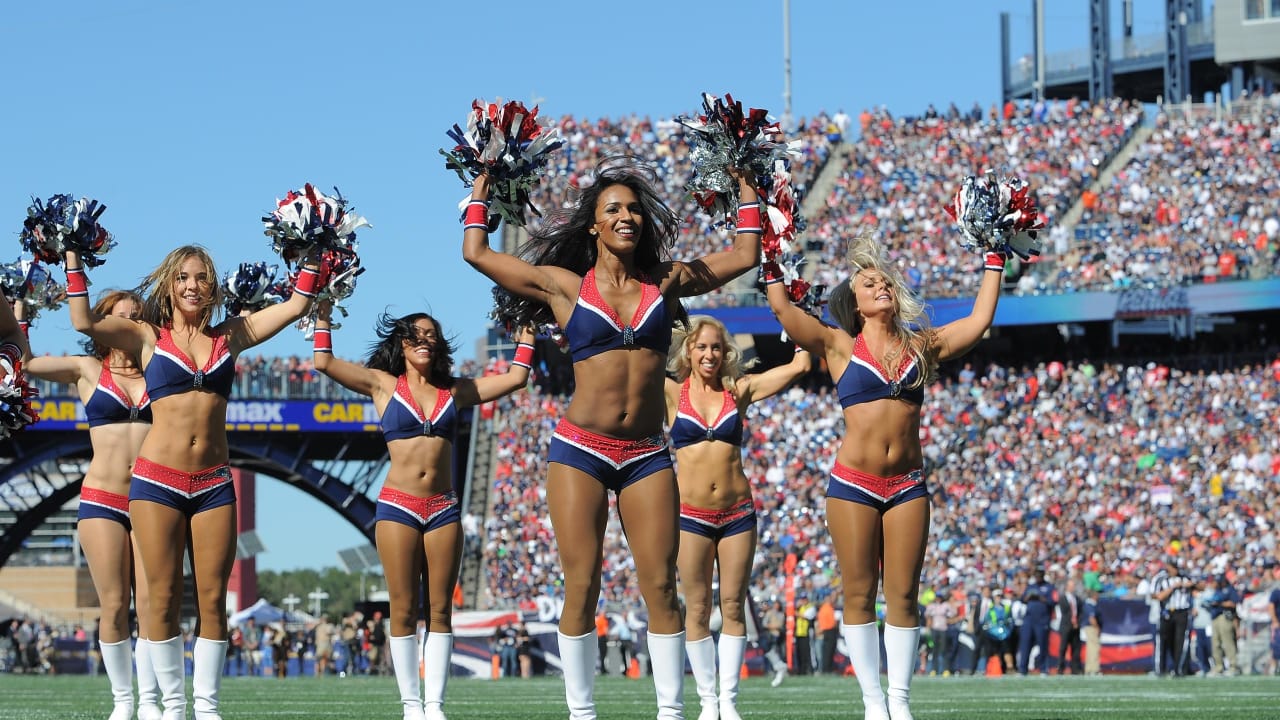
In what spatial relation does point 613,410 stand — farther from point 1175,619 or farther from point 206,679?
point 1175,619

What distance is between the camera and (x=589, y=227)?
741cm

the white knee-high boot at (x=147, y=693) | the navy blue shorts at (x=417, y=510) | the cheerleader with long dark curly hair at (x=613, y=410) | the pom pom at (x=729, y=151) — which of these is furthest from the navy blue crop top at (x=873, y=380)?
the white knee-high boot at (x=147, y=693)

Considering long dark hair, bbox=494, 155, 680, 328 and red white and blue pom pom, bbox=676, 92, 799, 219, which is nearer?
long dark hair, bbox=494, 155, 680, 328

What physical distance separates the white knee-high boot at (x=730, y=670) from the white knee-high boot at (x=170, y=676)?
2725mm

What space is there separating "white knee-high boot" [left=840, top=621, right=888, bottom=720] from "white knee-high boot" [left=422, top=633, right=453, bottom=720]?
7.02ft

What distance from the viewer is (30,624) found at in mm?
34906

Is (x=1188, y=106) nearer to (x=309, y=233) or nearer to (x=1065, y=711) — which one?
(x=1065, y=711)

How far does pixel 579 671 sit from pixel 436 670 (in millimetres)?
2584

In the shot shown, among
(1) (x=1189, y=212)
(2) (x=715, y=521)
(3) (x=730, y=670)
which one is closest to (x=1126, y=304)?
(1) (x=1189, y=212)

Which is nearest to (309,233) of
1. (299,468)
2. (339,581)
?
(299,468)

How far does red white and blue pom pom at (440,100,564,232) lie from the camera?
7.14 meters

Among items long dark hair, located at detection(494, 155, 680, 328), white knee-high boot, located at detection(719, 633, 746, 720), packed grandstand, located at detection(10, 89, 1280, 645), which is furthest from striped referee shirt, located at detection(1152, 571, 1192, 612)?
long dark hair, located at detection(494, 155, 680, 328)

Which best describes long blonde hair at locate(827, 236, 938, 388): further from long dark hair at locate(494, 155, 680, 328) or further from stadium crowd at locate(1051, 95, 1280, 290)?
stadium crowd at locate(1051, 95, 1280, 290)

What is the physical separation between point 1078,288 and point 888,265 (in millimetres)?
27067
